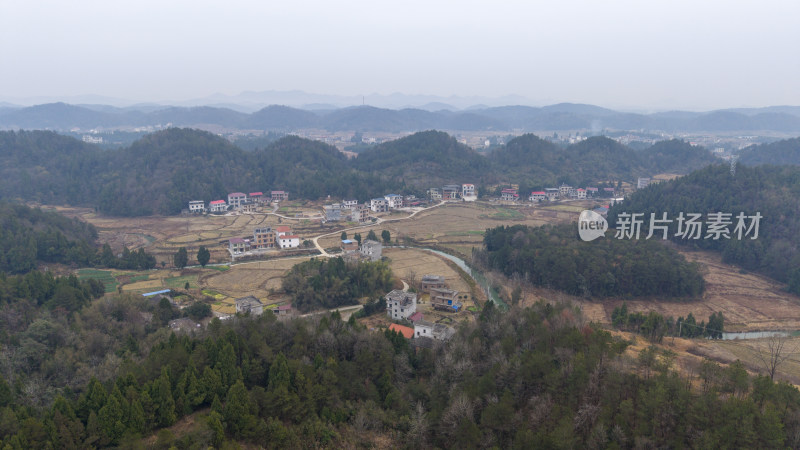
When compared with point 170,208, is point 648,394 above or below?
above

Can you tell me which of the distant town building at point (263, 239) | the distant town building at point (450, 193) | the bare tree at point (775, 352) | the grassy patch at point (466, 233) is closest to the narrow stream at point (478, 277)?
the grassy patch at point (466, 233)

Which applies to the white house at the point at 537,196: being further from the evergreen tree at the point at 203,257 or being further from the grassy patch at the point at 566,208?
the evergreen tree at the point at 203,257

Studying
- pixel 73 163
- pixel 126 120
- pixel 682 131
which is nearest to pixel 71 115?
pixel 126 120

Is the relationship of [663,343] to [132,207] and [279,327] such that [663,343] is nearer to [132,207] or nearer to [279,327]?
[279,327]

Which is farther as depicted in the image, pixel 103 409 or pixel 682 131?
pixel 682 131

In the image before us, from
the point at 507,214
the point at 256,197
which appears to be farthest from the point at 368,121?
the point at 507,214

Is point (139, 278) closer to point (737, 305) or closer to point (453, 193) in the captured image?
point (737, 305)
